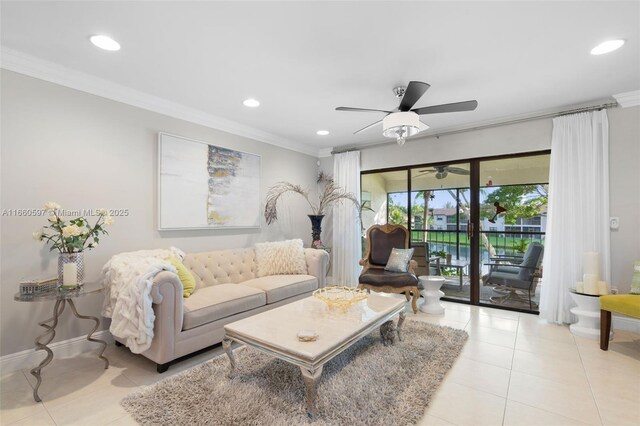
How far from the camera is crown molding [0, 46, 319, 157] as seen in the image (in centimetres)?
241

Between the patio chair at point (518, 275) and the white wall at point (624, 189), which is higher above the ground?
the white wall at point (624, 189)

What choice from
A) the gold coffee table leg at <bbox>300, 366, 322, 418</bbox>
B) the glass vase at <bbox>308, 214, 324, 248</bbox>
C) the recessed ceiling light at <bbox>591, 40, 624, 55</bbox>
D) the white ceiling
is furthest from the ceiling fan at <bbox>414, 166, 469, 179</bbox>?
the gold coffee table leg at <bbox>300, 366, 322, 418</bbox>

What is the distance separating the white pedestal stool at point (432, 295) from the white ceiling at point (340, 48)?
2.20m

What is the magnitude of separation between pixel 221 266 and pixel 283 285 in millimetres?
787

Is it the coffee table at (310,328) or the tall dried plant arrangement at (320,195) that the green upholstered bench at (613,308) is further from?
the tall dried plant arrangement at (320,195)

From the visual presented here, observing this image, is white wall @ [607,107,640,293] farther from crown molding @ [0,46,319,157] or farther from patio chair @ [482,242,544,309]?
crown molding @ [0,46,319,157]

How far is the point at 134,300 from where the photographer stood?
227 centimetres

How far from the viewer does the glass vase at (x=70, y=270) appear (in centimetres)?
228

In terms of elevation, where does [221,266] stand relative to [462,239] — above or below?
below

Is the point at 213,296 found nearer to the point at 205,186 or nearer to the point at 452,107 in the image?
the point at 205,186

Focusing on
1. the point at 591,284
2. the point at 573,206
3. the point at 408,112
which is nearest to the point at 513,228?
the point at 573,206

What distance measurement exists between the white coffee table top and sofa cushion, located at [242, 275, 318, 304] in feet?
2.35

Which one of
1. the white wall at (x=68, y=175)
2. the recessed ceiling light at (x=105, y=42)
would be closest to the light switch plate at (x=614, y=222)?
the white wall at (x=68, y=175)

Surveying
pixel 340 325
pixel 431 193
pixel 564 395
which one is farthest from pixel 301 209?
pixel 564 395
